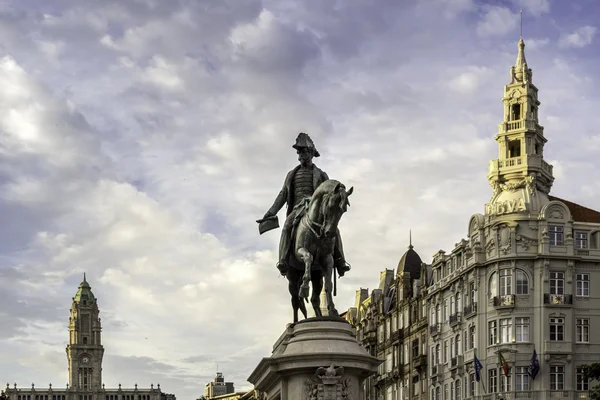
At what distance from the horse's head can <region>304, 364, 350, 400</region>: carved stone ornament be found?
2874 millimetres

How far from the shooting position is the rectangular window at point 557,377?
3472 inches

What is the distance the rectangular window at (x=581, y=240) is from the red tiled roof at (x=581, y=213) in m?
2.47

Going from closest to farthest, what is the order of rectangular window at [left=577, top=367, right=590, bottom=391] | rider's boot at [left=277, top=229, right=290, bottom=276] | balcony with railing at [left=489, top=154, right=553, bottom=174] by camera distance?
1. rider's boot at [left=277, top=229, right=290, bottom=276]
2. rectangular window at [left=577, top=367, right=590, bottom=391]
3. balcony with railing at [left=489, top=154, right=553, bottom=174]

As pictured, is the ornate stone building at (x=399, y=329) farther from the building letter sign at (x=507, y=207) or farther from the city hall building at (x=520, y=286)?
the building letter sign at (x=507, y=207)

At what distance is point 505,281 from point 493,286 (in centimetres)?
105

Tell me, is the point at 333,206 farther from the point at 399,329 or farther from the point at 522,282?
the point at 399,329

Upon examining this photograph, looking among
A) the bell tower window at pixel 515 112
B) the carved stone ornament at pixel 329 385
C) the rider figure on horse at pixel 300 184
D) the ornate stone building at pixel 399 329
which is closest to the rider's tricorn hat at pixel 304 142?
the rider figure on horse at pixel 300 184

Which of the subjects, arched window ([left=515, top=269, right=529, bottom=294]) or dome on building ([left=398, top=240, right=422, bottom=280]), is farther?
dome on building ([left=398, top=240, right=422, bottom=280])

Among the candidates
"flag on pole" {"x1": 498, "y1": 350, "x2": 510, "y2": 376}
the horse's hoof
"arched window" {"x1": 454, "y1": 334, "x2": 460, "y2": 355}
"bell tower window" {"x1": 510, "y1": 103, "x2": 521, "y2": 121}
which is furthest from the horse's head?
"bell tower window" {"x1": 510, "y1": 103, "x2": 521, "y2": 121}

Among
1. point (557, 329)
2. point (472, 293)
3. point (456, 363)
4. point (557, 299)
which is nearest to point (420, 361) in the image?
point (456, 363)

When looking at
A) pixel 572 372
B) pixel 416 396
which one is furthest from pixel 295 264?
pixel 416 396

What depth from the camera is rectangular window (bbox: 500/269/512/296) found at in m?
91.1

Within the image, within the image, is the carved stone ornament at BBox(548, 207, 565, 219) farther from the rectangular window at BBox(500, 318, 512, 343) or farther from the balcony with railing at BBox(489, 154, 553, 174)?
the rectangular window at BBox(500, 318, 512, 343)

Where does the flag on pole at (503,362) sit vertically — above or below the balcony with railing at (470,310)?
below
